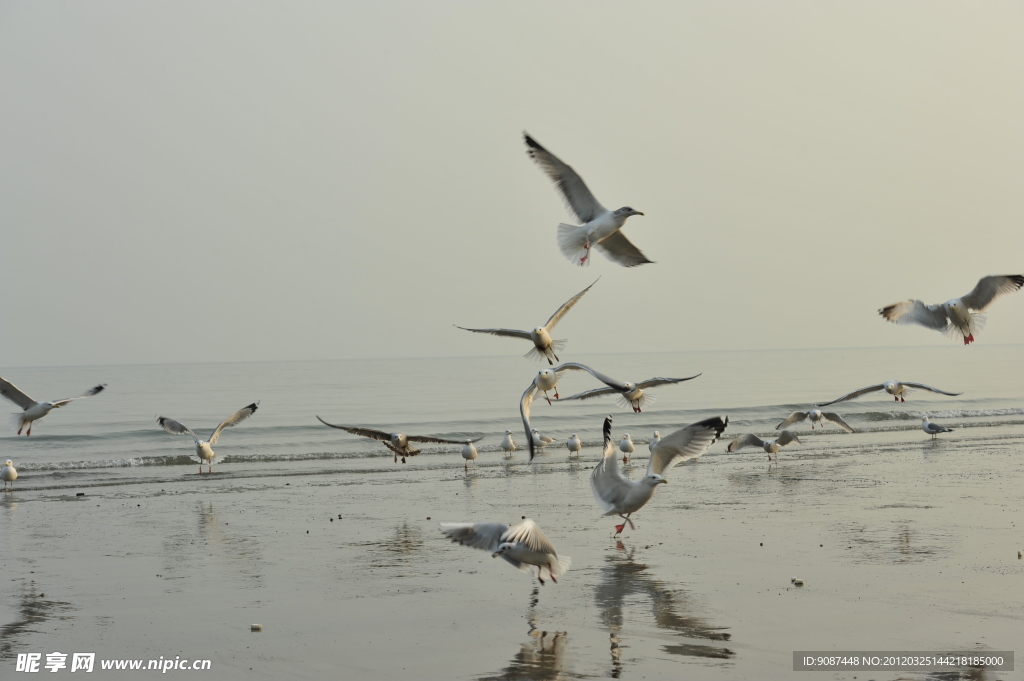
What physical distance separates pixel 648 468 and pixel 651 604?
176 centimetres

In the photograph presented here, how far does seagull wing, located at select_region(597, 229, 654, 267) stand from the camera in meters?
12.0

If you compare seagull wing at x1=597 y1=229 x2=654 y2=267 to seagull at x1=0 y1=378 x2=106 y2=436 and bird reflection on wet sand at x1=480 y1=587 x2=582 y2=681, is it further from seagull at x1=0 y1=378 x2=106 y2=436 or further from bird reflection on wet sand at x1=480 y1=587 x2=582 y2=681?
seagull at x1=0 y1=378 x2=106 y2=436

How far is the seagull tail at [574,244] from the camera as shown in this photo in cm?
1159

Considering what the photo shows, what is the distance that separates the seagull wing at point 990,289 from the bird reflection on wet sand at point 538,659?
292 inches

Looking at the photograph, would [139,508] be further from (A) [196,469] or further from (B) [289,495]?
(A) [196,469]

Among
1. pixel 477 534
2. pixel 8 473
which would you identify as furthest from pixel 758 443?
pixel 8 473

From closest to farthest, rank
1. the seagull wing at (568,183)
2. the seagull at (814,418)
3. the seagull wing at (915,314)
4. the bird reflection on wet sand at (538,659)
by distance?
the bird reflection on wet sand at (538,659)
the seagull wing at (568,183)
the seagull wing at (915,314)
the seagull at (814,418)

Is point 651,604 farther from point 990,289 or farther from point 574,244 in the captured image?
point 990,289

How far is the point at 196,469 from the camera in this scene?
22.4 m

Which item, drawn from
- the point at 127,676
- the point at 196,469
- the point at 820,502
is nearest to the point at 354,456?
the point at 196,469

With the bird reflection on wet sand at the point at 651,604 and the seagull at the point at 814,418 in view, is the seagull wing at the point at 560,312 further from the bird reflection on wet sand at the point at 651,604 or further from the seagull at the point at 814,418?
the seagull at the point at 814,418

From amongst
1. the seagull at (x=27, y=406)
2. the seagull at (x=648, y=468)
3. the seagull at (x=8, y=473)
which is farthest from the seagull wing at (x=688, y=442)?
the seagull at (x=8, y=473)

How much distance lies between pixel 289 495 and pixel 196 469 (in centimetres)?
595

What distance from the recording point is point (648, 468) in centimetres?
1034
